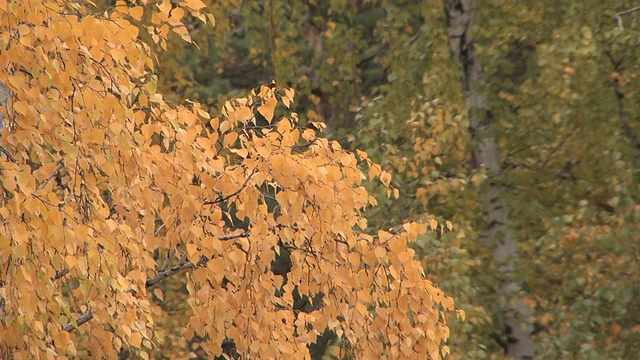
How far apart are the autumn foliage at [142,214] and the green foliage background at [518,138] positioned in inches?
99.1

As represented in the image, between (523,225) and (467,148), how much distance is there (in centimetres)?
130

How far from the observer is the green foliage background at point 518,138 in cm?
805

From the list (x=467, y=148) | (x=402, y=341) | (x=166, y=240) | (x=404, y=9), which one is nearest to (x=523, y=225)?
(x=467, y=148)

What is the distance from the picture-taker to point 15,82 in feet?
13.5

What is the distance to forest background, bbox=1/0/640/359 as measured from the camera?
8094 millimetres

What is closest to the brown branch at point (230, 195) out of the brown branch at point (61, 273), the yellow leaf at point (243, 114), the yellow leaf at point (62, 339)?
the yellow leaf at point (243, 114)

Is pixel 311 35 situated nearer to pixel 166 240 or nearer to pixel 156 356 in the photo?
pixel 156 356

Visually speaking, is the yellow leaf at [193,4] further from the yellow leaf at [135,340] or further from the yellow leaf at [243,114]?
the yellow leaf at [135,340]


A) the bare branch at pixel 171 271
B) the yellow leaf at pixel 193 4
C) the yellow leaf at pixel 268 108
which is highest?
the yellow leaf at pixel 193 4

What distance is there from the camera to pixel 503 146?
1020 centimetres

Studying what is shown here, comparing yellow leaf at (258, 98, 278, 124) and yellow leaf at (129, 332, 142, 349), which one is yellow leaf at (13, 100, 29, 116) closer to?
yellow leaf at (129, 332, 142, 349)

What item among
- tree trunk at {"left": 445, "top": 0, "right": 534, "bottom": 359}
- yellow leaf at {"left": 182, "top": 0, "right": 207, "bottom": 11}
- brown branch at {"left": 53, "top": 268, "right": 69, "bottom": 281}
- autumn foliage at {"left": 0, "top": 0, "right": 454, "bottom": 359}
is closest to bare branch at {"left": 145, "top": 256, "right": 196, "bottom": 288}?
autumn foliage at {"left": 0, "top": 0, "right": 454, "bottom": 359}

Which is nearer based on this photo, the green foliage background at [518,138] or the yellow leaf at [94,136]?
the yellow leaf at [94,136]

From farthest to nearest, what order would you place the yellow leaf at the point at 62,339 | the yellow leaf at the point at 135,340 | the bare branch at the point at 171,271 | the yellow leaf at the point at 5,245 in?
1. the bare branch at the point at 171,271
2. the yellow leaf at the point at 135,340
3. the yellow leaf at the point at 62,339
4. the yellow leaf at the point at 5,245
